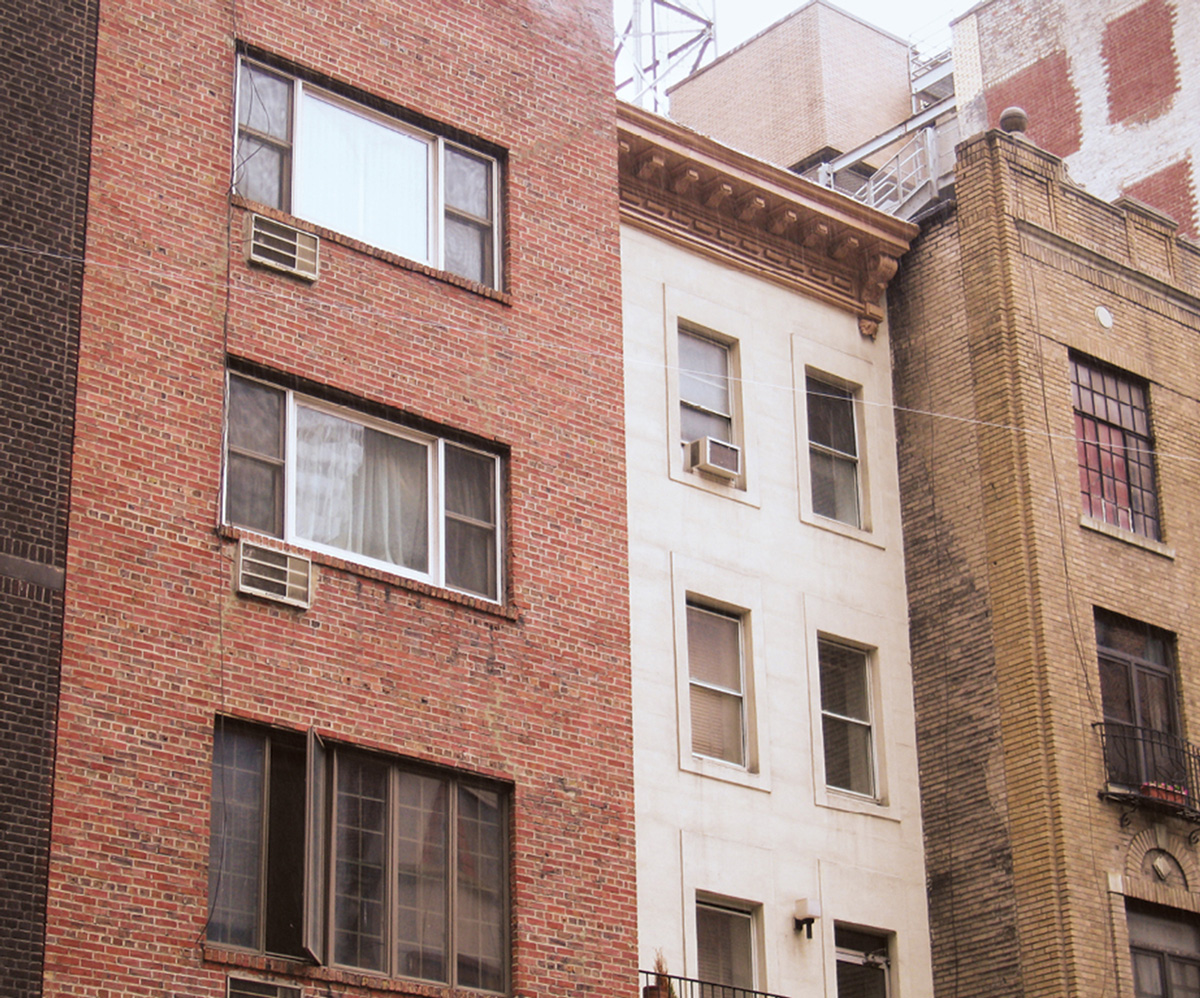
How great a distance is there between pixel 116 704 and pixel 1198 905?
46.2ft

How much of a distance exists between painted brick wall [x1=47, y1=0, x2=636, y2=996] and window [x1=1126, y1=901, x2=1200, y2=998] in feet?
24.0

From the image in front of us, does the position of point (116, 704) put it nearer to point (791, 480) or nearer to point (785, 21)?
point (791, 480)

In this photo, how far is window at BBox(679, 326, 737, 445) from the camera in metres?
23.5

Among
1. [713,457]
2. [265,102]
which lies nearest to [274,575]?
[265,102]

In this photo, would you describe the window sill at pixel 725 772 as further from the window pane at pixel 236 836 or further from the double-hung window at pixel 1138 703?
the window pane at pixel 236 836

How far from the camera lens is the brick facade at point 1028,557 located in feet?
73.6

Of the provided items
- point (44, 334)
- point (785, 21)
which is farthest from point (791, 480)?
point (785, 21)

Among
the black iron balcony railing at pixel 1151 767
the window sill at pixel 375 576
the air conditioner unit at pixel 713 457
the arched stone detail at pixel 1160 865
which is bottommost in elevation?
the arched stone detail at pixel 1160 865

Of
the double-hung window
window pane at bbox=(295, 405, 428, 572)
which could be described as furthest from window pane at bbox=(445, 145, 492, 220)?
the double-hung window

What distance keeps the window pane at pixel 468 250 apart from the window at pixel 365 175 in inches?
0.4

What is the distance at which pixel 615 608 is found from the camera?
20203 millimetres

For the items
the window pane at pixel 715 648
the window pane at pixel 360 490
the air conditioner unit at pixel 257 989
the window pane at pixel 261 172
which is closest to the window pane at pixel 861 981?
the window pane at pixel 715 648

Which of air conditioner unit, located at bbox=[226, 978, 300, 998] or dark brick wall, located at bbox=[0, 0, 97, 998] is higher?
dark brick wall, located at bbox=[0, 0, 97, 998]

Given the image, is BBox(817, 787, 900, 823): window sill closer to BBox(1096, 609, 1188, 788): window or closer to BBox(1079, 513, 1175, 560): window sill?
BBox(1096, 609, 1188, 788): window
